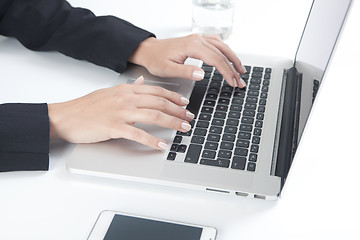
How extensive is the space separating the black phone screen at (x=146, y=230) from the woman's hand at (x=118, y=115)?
0.13 m

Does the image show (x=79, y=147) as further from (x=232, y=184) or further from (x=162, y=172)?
(x=232, y=184)

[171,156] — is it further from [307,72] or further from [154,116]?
[307,72]

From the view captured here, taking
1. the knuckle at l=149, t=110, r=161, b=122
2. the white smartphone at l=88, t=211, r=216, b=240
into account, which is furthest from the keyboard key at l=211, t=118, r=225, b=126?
the white smartphone at l=88, t=211, r=216, b=240

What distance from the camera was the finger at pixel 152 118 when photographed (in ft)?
2.38

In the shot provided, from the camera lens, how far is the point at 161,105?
75 centimetres

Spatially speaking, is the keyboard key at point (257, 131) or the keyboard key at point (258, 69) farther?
the keyboard key at point (258, 69)

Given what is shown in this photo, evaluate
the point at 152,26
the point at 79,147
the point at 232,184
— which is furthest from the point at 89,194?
the point at 152,26

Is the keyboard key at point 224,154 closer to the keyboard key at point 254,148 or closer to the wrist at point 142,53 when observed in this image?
the keyboard key at point 254,148

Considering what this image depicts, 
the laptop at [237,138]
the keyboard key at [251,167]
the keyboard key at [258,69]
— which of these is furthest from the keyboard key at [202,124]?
the keyboard key at [258,69]

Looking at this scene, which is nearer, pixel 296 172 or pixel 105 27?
pixel 296 172

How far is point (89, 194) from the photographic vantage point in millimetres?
663

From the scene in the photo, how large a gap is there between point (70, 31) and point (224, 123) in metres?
0.43

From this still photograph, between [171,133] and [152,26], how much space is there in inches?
17.2

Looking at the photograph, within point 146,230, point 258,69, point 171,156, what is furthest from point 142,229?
point 258,69
